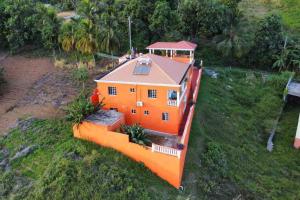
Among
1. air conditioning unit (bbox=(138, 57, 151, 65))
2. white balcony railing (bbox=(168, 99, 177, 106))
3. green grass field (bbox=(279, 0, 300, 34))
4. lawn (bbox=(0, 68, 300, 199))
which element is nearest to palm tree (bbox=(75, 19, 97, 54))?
air conditioning unit (bbox=(138, 57, 151, 65))

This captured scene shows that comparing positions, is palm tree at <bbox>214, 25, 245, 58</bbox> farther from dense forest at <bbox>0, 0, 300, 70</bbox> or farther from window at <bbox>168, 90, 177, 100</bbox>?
window at <bbox>168, 90, 177, 100</bbox>

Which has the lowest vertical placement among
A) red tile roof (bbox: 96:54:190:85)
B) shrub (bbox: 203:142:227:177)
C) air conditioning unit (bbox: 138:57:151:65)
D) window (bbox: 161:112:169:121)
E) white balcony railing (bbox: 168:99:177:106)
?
shrub (bbox: 203:142:227:177)

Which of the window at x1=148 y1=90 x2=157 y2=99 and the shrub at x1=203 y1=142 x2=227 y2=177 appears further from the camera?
the window at x1=148 y1=90 x2=157 y2=99

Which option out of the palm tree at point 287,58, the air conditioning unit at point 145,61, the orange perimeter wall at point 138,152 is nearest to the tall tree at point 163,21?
the palm tree at point 287,58

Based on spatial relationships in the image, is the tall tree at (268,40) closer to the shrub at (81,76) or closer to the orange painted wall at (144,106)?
the orange painted wall at (144,106)

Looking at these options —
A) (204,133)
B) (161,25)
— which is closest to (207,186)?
(204,133)

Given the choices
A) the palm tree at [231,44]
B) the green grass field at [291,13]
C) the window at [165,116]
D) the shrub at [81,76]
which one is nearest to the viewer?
the window at [165,116]
